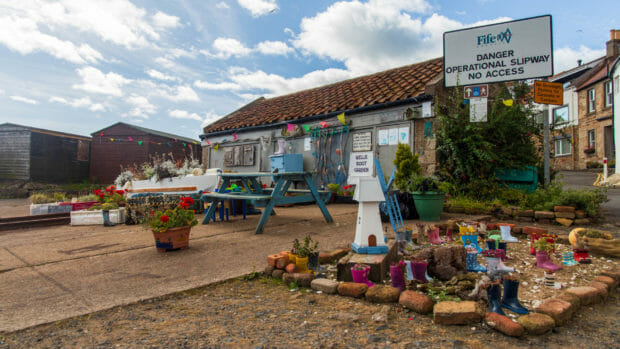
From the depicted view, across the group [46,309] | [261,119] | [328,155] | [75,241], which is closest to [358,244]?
[46,309]

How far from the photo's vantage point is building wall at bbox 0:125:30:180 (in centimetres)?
1861

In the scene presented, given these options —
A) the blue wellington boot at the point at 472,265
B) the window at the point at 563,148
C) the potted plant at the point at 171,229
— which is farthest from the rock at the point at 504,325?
the window at the point at 563,148

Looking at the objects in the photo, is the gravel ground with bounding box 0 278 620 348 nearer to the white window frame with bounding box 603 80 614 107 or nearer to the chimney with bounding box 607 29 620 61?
the white window frame with bounding box 603 80 614 107

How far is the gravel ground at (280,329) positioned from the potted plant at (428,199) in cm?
334

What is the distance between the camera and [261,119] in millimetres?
12109

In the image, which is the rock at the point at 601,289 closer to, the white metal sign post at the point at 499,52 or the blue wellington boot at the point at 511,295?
the blue wellington boot at the point at 511,295

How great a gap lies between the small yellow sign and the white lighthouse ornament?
522 cm

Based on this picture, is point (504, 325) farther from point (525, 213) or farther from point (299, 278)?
point (525, 213)

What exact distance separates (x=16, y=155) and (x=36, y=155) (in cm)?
97

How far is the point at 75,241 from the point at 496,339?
512cm

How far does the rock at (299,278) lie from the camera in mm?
2451

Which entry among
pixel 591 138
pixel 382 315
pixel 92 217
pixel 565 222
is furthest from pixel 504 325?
pixel 591 138

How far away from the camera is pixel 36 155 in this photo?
19.0m

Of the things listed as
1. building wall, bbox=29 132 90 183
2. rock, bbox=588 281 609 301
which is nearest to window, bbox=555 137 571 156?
rock, bbox=588 281 609 301
